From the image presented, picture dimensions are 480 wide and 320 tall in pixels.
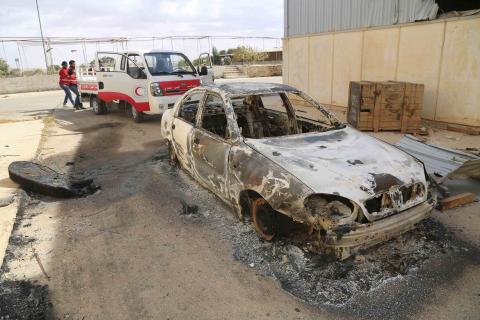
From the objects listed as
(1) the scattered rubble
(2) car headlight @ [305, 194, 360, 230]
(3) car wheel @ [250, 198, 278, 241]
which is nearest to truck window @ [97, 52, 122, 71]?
(1) the scattered rubble

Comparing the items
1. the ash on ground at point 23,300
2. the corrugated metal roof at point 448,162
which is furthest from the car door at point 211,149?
the corrugated metal roof at point 448,162

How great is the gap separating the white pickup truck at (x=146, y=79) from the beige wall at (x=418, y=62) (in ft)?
13.6

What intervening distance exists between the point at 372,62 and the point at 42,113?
1267cm

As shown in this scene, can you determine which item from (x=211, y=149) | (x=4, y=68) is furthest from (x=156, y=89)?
(x=4, y=68)

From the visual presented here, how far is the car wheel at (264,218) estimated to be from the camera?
3679 millimetres

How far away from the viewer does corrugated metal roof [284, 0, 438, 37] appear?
927cm

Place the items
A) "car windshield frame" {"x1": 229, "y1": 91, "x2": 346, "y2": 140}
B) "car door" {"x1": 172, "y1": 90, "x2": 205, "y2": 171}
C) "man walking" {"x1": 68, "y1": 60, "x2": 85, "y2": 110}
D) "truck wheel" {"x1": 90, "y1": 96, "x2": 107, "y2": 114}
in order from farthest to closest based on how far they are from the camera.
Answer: "man walking" {"x1": 68, "y1": 60, "x2": 85, "y2": 110} → "truck wheel" {"x1": 90, "y1": 96, "x2": 107, "y2": 114} → "car door" {"x1": 172, "y1": 90, "x2": 205, "y2": 171} → "car windshield frame" {"x1": 229, "y1": 91, "x2": 346, "y2": 140}

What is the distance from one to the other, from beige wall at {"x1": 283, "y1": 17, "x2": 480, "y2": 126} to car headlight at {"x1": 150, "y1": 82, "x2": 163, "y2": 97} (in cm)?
588

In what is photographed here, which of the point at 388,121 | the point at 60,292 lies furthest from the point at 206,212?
the point at 388,121

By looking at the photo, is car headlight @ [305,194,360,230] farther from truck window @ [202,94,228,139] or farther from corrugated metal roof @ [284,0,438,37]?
corrugated metal roof @ [284,0,438,37]

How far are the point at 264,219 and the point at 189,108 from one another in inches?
116

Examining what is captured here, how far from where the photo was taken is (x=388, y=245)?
149 inches

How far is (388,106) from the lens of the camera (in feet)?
28.9

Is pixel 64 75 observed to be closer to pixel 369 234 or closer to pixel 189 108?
pixel 189 108
